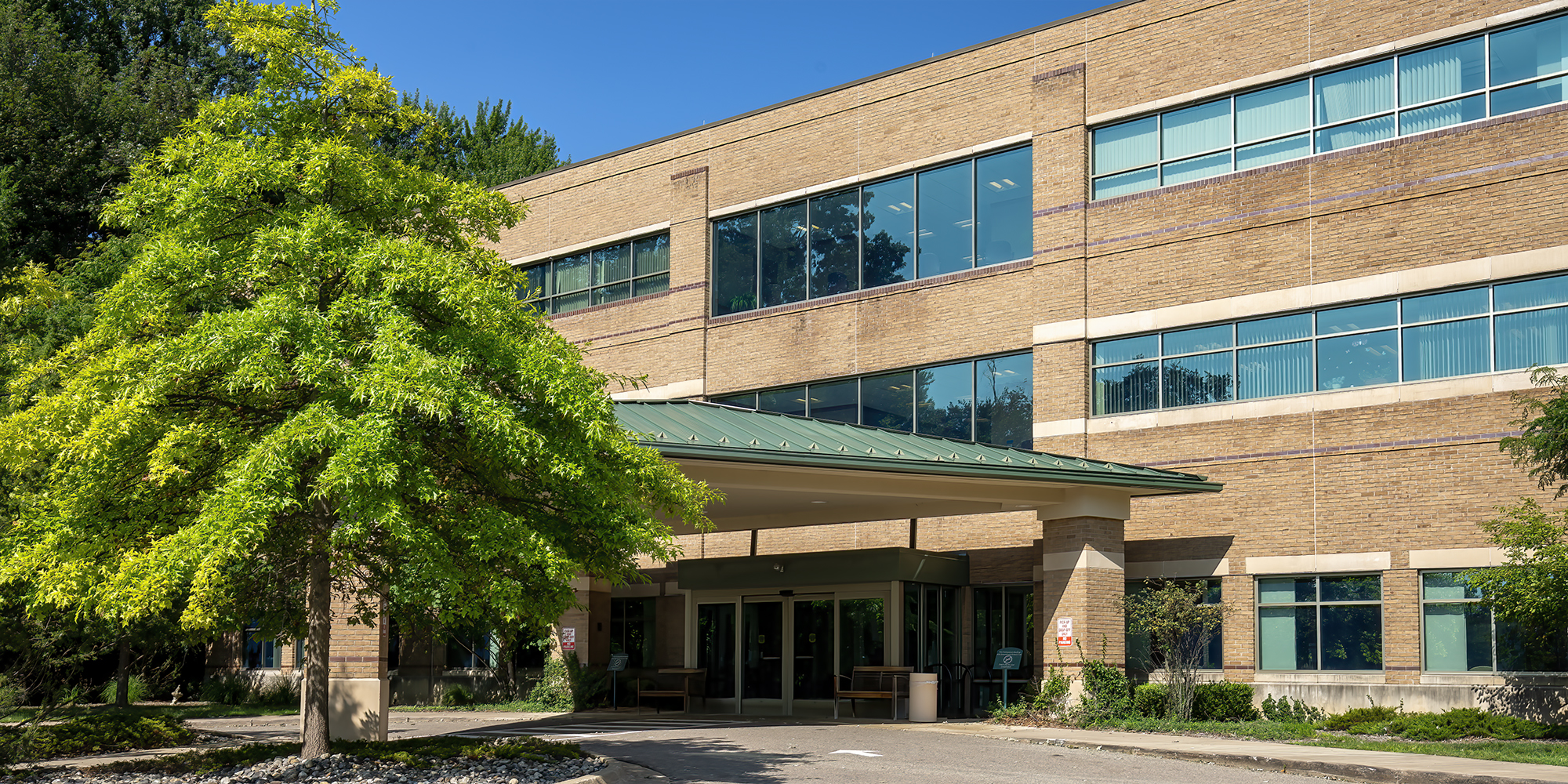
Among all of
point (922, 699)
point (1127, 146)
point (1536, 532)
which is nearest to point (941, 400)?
point (1127, 146)

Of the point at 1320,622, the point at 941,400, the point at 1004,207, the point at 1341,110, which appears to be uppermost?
the point at 1341,110

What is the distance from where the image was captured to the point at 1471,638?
873 inches

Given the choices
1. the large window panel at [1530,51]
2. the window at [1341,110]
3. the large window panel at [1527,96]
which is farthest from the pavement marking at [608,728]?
the large window panel at [1530,51]

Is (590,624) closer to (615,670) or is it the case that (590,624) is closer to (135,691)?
(615,670)

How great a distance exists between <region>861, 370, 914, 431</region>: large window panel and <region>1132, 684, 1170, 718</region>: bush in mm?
8242

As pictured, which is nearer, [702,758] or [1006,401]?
[702,758]

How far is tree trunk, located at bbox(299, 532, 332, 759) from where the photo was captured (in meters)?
14.6

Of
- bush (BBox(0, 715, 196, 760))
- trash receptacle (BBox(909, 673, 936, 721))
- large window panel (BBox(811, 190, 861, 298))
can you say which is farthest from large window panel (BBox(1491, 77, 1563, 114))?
bush (BBox(0, 715, 196, 760))

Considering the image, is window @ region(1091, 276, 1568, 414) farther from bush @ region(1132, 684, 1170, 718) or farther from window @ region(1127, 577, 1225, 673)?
bush @ region(1132, 684, 1170, 718)

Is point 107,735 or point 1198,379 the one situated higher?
point 1198,379

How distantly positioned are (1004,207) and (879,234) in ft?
10.2

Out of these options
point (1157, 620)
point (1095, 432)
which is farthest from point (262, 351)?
point (1095, 432)

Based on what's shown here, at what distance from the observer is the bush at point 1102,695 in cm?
2294

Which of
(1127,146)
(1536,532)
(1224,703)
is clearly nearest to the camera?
(1536,532)
